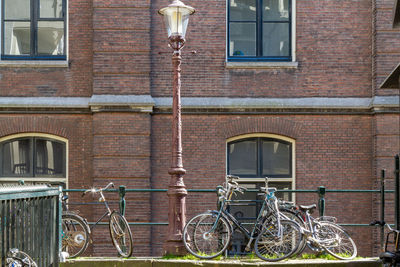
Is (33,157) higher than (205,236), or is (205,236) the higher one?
(33,157)

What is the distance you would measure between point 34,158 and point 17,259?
8.52 meters

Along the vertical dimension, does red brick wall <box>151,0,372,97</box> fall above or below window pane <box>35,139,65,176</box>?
above

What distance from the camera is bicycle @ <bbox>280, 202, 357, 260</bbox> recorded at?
9.34 m

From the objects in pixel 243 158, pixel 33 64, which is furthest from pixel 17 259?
pixel 33 64

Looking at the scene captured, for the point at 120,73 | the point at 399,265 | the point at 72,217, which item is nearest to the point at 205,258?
the point at 72,217

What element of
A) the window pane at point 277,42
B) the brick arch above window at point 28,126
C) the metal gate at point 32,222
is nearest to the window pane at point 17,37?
the brick arch above window at point 28,126

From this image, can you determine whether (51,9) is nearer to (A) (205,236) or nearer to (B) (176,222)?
(B) (176,222)

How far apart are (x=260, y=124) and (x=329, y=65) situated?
1.88 m

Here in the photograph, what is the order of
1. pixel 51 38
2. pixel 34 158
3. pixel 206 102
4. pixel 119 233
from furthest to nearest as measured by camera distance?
pixel 51 38
pixel 34 158
pixel 206 102
pixel 119 233

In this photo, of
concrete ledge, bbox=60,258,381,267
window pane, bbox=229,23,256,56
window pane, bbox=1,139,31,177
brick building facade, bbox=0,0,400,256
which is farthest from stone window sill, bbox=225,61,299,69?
concrete ledge, bbox=60,258,381,267

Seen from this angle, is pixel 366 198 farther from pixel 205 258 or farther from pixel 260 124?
pixel 205 258

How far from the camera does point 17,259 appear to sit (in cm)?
491

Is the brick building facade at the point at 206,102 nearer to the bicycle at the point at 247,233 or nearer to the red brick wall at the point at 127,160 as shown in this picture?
the red brick wall at the point at 127,160

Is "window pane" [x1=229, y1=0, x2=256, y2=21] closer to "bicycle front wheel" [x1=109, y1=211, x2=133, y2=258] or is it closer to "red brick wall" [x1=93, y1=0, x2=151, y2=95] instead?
"red brick wall" [x1=93, y1=0, x2=151, y2=95]
